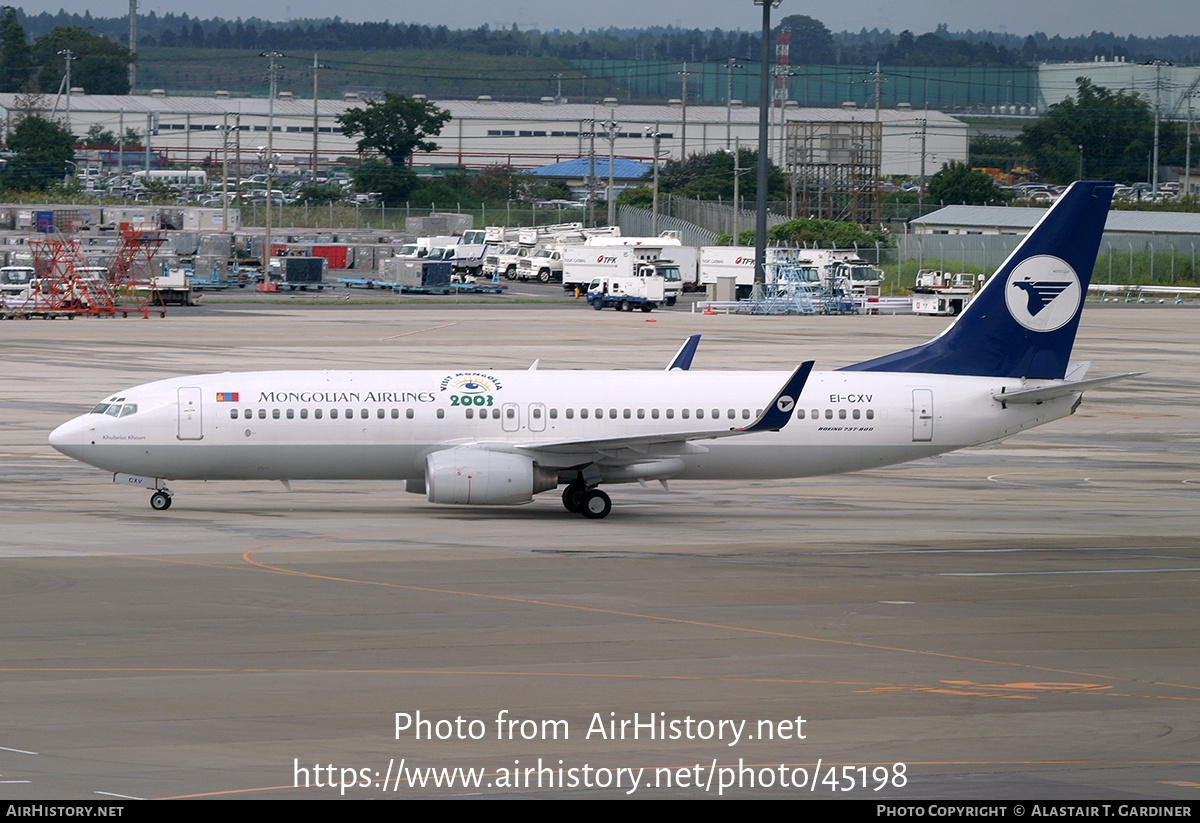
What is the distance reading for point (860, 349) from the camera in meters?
84.0

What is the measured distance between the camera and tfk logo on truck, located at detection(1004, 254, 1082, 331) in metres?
39.0

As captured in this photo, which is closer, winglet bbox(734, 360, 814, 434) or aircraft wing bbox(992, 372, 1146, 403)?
winglet bbox(734, 360, 814, 434)

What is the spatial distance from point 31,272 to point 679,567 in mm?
90602

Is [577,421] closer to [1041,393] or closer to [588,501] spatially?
[588,501]

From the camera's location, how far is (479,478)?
3516cm

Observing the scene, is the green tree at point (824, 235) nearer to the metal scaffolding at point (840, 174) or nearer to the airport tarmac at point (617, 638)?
the metal scaffolding at point (840, 174)

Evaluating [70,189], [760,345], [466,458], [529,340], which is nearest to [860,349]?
[760,345]

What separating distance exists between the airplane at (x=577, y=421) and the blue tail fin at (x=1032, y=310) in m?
0.06

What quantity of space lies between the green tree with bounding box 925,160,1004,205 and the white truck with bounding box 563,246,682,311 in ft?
201

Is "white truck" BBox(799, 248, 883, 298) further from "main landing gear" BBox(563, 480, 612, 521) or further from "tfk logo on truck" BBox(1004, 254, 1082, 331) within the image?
"main landing gear" BBox(563, 480, 612, 521)

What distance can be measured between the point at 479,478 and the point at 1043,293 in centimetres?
1591

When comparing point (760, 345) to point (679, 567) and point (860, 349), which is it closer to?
point (860, 349)

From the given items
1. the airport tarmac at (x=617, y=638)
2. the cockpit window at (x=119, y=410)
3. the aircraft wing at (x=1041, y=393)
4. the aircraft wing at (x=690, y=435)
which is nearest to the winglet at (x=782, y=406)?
the aircraft wing at (x=690, y=435)

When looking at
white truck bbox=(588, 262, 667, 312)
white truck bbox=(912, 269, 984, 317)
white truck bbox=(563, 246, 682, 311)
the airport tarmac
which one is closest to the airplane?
the airport tarmac
